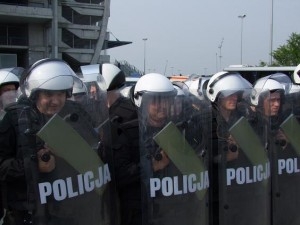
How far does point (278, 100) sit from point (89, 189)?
1.60 metres

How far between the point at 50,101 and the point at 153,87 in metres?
0.70

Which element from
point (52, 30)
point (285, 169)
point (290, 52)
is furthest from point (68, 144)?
point (52, 30)

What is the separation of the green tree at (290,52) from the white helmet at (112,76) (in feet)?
81.8

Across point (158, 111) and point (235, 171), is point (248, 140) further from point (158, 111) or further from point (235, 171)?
point (158, 111)

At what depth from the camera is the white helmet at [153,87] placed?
2793 millimetres

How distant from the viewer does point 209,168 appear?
297 cm

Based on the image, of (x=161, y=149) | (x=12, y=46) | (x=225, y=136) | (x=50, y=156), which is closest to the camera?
(x=50, y=156)

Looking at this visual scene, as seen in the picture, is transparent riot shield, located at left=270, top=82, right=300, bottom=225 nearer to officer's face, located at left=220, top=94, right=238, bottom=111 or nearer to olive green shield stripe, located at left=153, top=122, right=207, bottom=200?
officer's face, located at left=220, top=94, right=238, bottom=111

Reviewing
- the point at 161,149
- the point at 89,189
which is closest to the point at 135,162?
the point at 161,149

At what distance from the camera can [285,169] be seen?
3.21 meters

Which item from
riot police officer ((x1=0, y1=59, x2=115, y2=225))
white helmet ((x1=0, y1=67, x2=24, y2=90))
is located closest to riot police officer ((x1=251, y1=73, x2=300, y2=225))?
riot police officer ((x1=0, y1=59, x2=115, y2=225))

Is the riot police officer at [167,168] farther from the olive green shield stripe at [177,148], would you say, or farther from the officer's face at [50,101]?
the officer's face at [50,101]

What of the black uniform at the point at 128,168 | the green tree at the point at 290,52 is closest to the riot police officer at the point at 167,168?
the black uniform at the point at 128,168

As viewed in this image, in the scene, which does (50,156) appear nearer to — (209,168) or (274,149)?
(209,168)
